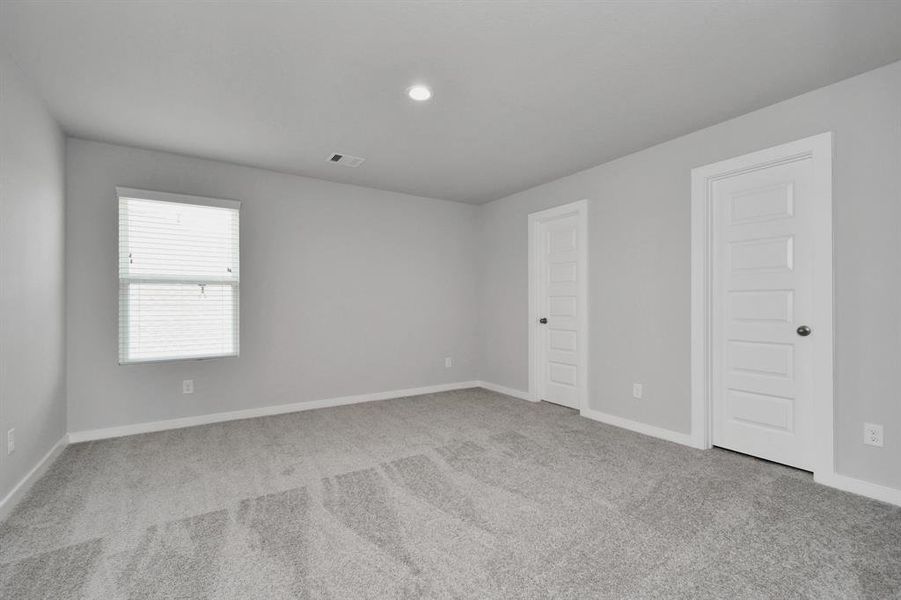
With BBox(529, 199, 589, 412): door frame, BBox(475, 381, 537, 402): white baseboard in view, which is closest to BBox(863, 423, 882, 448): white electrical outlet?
BBox(529, 199, 589, 412): door frame

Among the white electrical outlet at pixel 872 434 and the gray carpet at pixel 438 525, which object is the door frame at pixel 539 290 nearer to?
the gray carpet at pixel 438 525

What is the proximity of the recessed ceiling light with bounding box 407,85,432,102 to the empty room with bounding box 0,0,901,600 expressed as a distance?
0.02 m

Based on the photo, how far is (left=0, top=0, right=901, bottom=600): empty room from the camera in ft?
6.42

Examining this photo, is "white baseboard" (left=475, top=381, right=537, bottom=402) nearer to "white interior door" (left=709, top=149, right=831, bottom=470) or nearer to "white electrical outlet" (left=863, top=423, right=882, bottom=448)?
"white interior door" (left=709, top=149, right=831, bottom=470)

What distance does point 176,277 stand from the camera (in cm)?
367

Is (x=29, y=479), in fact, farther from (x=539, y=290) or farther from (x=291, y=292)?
(x=539, y=290)

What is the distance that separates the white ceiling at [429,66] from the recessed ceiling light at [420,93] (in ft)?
0.17

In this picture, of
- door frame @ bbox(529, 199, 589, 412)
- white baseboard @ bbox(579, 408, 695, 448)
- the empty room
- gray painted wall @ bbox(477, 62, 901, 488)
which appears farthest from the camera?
door frame @ bbox(529, 199, 589, 412)

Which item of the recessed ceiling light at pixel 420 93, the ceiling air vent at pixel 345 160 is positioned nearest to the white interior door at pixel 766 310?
the recessed ceiling light at pixel 420 93

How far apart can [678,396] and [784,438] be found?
2.35 feet

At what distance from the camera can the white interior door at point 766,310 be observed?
2.81 metres

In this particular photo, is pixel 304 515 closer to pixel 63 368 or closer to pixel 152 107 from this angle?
pixel 63 368

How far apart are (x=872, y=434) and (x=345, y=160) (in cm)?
431

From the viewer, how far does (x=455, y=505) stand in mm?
2369
